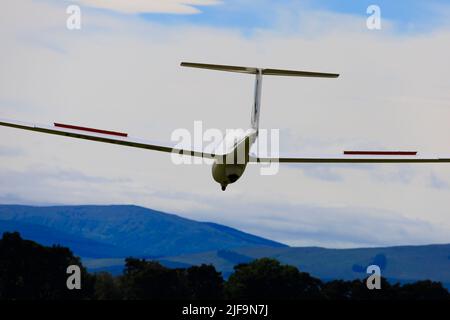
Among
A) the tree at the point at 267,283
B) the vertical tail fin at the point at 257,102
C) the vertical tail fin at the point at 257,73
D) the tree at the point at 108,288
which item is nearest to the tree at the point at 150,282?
the tree at the point at 108,288

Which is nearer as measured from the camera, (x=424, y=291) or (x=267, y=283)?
(x=267, y=283)

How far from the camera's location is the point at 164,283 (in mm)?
96938

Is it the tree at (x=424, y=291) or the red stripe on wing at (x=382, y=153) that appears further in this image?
the tree at (x=424, y=291)

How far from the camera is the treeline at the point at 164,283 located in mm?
96812

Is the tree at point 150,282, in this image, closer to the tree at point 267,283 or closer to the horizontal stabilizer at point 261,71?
the tree at point 267,283

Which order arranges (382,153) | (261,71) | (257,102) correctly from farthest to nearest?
(261,71)
(257,102)
(382,153)

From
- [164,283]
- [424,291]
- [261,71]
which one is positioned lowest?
[424,291]

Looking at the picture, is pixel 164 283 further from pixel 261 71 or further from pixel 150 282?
pixel 261 71

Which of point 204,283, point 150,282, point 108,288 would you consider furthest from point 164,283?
point 204,283

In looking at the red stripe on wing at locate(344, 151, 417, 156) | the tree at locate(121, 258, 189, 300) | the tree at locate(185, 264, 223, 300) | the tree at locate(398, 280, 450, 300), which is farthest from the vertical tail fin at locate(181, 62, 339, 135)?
the tree at locate(398, 280, 450, 300)

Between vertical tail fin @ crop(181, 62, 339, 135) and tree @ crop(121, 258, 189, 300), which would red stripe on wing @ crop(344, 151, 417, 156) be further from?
tree @ crop(121, 258, 189, 300)

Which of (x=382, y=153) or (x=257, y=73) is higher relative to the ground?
(x=257, y=73)

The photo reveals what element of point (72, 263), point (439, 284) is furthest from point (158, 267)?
point (439, 284)
